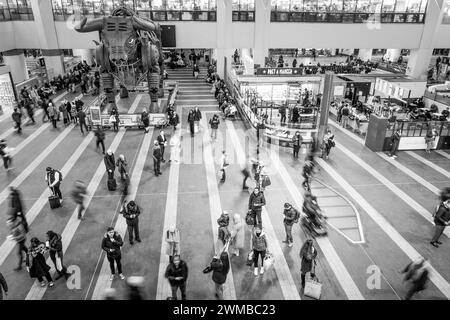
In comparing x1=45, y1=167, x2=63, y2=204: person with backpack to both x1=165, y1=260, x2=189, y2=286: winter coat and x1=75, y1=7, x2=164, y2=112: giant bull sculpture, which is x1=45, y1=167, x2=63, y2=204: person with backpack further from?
x1=75, y1=7, x2=164, y2=112: giant bull sculpture

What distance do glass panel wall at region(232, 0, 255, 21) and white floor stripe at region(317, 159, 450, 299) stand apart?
2022 centimetres

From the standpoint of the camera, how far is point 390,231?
32.8 feet

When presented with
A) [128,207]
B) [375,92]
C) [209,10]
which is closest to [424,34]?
[375,92]

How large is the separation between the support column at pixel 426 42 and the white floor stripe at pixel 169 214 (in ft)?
88.2

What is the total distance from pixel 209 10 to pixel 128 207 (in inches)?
999

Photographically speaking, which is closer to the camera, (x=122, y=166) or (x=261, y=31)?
(x=122, y=166)

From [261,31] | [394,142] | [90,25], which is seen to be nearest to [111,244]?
[90,25]

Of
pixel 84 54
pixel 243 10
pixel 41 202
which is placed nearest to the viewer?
pixel 41 202

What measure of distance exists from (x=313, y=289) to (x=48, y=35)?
3076cm

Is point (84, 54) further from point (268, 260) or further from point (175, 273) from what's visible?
point (175, 273)

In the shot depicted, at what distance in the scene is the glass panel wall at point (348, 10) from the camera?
29.0 meters

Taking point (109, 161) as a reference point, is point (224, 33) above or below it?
above

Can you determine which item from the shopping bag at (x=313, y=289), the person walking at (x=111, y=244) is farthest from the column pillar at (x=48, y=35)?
the shopping bag at (x=313, y=289)

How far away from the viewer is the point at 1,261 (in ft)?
28.2
